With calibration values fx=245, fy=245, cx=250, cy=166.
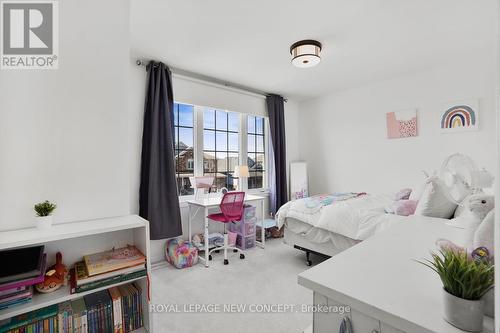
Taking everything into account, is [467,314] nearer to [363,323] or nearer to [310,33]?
[363,323]

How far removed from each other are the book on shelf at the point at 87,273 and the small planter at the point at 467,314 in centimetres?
140

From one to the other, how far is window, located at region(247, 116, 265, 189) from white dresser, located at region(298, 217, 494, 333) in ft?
11.1

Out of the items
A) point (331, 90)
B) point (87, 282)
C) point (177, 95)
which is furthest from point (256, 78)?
point (87, 282)

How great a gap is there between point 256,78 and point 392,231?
2930mm

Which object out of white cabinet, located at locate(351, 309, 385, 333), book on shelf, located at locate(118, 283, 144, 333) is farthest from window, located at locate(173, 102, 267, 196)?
white cabinet, located at locate(351, 309, 385, 333)

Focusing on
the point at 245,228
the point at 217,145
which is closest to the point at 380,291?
the point at 245,228

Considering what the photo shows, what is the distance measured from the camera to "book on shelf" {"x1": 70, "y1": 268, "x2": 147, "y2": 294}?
48.6 inches

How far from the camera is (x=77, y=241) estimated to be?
4.64ft

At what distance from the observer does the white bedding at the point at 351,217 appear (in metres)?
2.32

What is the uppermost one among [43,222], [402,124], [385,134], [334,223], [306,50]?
[306,50]

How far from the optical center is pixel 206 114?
12.3 feet

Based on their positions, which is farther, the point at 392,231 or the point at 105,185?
the point at 105,185

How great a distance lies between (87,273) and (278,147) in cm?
358

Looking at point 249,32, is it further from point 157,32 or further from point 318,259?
point 318,259
